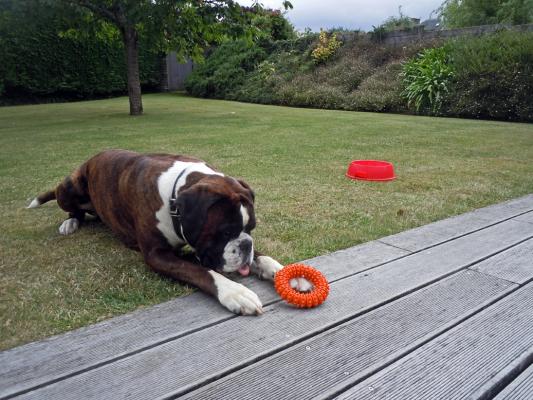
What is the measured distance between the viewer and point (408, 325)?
1.83 meters

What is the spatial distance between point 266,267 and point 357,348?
0.74 metres

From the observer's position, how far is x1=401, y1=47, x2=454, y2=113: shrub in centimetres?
1266

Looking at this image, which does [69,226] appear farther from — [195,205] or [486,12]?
[486,12]

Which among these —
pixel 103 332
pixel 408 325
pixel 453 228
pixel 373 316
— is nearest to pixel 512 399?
pixel 408 325

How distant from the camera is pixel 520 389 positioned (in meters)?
1.46

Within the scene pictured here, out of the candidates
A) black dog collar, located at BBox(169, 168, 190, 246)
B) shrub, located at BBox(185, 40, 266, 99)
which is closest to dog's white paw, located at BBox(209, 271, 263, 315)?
black dog collar, located at BBox(169, 168, 190, 246)

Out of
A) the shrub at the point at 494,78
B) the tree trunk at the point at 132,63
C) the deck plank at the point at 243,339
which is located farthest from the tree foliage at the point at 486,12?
the deck plank at the point at 243,339

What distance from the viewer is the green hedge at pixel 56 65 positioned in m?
17.8

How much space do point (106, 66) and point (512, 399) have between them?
72.4ft

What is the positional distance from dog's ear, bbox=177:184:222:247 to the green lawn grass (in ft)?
1.18

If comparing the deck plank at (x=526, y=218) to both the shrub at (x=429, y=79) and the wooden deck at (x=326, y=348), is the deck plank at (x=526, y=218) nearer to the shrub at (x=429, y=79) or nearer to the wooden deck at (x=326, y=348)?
the wooden deck at (x=326, y=348)

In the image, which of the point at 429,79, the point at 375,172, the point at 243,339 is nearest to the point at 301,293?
the point at 243,339

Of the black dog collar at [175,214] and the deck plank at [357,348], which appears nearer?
the deck plank at [357,348]

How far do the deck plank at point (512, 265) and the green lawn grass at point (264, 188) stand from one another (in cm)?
77
